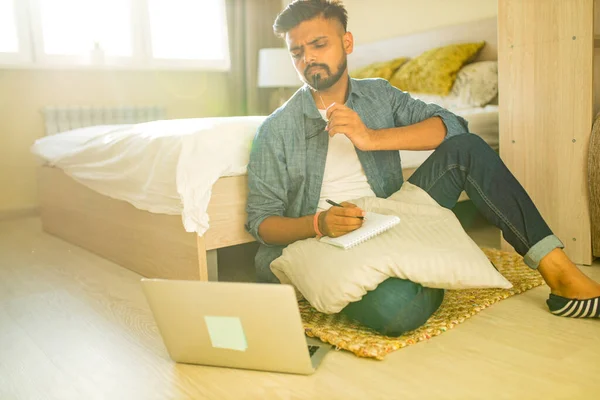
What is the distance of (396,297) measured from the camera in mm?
1333

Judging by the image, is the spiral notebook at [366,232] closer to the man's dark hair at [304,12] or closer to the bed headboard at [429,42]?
the man's dark hair at [304,12]

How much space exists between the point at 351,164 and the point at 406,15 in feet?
7.23

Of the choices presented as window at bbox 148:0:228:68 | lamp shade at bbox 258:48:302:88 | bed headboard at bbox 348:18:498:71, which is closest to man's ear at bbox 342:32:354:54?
bed headboard at bbox 348:18:498:71

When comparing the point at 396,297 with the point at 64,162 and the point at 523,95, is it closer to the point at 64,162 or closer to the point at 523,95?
the point at 523,95

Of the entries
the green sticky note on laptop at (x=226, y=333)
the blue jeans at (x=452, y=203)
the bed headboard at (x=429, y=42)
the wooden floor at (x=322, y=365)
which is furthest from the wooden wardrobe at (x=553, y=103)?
the green sticky note on laptop at (x=226, y=333)

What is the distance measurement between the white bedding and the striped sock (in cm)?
85

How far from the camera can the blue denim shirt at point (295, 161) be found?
5.42ft

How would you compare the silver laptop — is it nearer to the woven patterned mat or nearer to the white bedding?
the woven patterned mat

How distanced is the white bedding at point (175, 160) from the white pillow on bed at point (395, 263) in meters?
0.39

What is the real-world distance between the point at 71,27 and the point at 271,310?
3.27 metres

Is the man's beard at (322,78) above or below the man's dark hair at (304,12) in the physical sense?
below

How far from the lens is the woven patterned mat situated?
4.31 ft

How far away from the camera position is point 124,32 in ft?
13.1

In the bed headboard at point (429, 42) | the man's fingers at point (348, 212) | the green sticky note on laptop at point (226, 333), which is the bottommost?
the green sticky note on laptop at point (226, 333)
